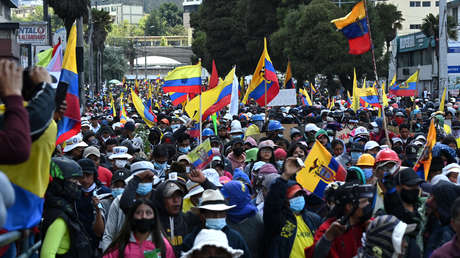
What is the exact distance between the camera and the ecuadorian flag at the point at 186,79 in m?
14.2

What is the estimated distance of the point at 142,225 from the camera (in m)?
5.05

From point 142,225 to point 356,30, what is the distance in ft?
31.7

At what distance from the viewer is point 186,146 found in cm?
1197

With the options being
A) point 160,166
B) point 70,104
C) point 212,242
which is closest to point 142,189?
point 70,104

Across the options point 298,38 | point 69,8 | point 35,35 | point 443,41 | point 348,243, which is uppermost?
point 69,8

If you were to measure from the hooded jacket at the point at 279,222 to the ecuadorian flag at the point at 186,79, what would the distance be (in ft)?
26.8

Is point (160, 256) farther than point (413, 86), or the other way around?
point (413, 86)

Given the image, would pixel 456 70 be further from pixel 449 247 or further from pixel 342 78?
pixel 449 247

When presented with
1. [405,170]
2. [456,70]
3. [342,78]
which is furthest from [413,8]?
[405,170]

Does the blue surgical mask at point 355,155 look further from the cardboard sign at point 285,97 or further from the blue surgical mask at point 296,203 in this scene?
the cardboard sign at point 285,97

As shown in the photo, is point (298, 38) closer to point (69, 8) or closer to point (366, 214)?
point (69, 8)

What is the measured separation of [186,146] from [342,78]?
33.5m

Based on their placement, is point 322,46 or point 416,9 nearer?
point 322,46

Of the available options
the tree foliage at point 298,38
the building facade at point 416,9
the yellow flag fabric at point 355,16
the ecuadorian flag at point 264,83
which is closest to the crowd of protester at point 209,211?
the yellow flag fabric at point 355,16
